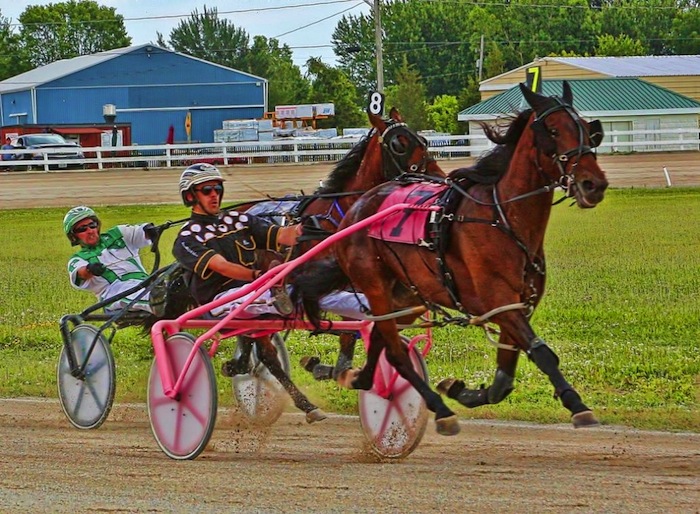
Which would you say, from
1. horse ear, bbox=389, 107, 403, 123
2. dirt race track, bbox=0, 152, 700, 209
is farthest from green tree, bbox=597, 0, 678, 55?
horse ear, bbox=389, 107, 403, 123

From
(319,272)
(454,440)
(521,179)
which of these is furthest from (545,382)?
(521,179)

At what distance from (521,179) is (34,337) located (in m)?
6.63

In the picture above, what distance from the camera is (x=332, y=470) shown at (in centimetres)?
578

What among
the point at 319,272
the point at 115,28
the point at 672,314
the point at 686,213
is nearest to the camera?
the point at 319,272

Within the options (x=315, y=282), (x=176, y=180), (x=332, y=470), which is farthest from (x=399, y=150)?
(x=176, y=180)

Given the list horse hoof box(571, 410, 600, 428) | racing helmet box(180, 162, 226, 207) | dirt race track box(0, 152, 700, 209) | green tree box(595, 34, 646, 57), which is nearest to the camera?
horse hoof box(571, 410, 600, 428)

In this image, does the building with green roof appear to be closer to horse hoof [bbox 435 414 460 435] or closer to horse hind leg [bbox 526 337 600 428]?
horse hoof [bbox 435 414 460 435]

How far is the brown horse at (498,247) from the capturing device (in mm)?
5172

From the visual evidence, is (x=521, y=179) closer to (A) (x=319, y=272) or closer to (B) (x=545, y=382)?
(A) (x=319, y=272)

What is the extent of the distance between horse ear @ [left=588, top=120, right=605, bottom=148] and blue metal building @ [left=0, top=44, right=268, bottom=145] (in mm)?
45574

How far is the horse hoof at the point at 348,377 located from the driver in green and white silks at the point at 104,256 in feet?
5.79

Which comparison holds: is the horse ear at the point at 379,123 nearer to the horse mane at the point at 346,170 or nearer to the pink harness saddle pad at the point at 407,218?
the horse mane at the point at 346,170

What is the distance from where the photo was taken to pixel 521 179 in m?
5.44

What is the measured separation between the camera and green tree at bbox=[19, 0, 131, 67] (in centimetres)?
7962
